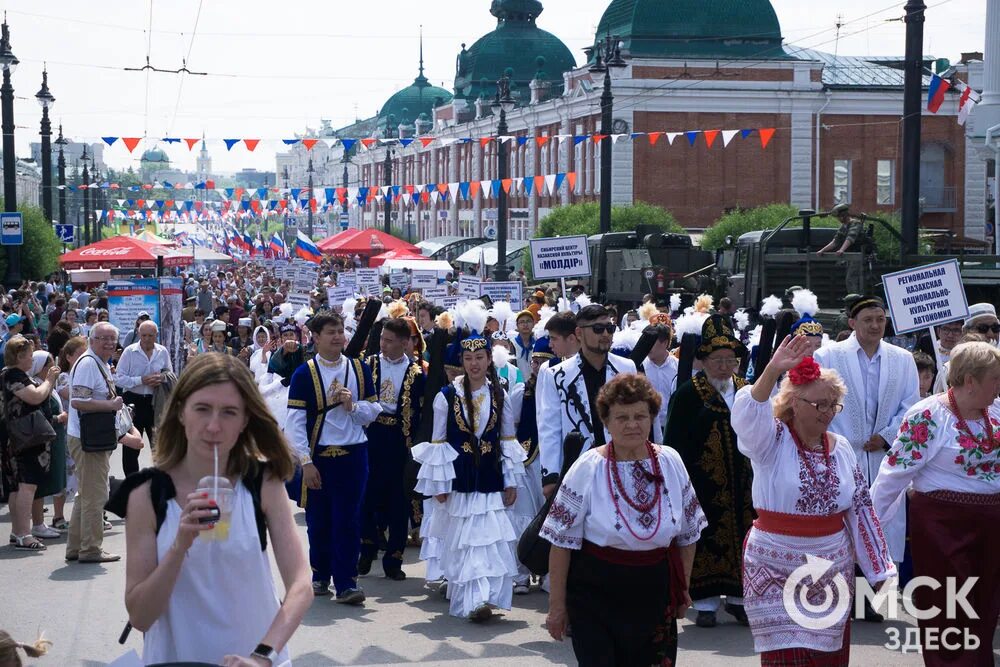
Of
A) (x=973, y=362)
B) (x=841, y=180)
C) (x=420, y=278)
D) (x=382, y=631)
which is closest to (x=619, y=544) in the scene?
(x=973, y=362)

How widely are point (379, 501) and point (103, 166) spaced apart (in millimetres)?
181202

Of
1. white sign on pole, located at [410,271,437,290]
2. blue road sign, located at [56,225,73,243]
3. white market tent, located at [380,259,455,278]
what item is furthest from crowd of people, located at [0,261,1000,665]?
blue road sign, located at [56,225,73,243]

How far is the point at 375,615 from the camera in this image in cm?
872

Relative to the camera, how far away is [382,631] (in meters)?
8.25

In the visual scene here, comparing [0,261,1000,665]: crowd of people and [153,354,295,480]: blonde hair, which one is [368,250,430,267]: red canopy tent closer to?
[0,261,1000,665]: crowd of people

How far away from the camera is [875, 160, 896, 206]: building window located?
180ft

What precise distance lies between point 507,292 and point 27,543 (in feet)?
36.8

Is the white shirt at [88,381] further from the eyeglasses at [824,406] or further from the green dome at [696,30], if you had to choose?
the green dome at [696,30]

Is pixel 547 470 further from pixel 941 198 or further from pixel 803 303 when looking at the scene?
pixel 941 198

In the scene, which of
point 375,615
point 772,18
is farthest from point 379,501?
point 772,18

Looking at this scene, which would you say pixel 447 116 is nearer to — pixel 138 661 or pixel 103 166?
pixel 138 661

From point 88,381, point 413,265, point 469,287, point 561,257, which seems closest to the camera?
point 88,381

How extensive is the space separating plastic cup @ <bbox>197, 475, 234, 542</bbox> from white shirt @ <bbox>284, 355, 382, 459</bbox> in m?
5.38

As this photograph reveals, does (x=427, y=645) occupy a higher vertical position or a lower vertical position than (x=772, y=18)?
lower
